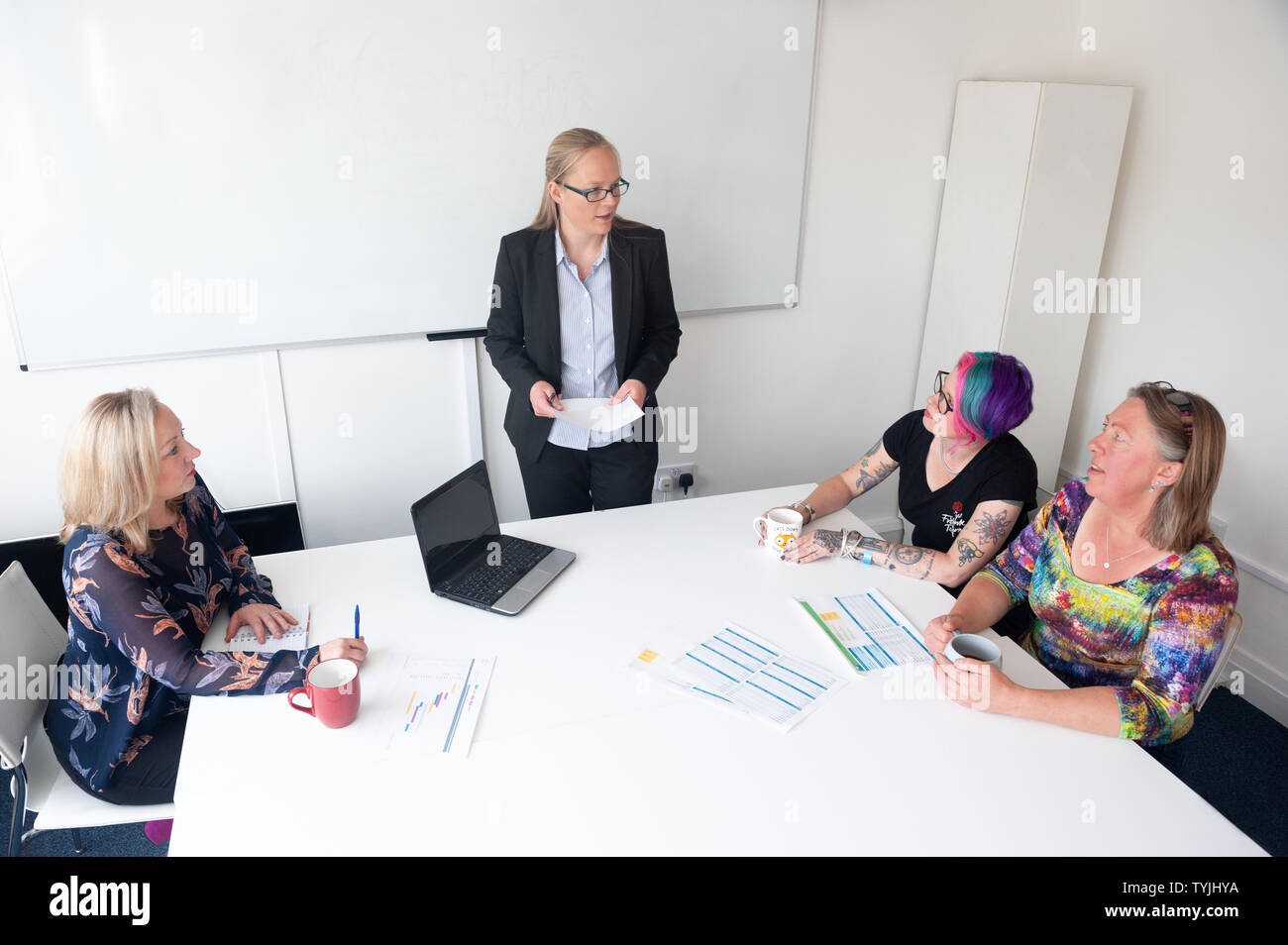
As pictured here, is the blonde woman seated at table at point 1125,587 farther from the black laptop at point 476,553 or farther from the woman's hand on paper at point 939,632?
the black laptop at point 476,553

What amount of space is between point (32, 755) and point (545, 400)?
1435mm

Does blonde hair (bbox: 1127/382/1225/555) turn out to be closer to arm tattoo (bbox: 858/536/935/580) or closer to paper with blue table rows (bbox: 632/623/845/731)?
arm tattoo (bbox: 858/536/935/580)

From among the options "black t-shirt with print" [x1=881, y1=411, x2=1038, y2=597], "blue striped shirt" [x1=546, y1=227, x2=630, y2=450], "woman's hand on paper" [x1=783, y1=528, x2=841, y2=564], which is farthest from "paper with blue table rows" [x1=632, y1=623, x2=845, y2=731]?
"blue striped shirt" [x1=546, y1=227, x2=630, y2=450]

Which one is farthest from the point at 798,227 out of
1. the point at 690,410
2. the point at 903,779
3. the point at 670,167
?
the point at 903,779

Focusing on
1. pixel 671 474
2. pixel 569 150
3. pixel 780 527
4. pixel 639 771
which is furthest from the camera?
pixel 671 474

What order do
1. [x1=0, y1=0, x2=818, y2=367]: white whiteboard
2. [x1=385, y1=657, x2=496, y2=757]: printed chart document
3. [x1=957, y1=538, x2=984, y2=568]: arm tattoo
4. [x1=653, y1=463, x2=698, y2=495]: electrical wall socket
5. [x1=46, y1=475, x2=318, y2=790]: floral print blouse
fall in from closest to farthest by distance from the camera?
1. [x1=385, y1=657, x2=496, y2=757]: printed chart document
2. [x1=46, y1=475, x2=318, y2=790]: floral print blouse
3. [x1=957, y1=538, x2=984, y2=568]: arm tattoo
4. [x1=0, y1=0, x2=818, y2=367]: white whiteboard
5. [x1=653, y1=463, x2=698, y2=495]: electrical wall socket

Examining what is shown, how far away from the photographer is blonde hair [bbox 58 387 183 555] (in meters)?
1.75

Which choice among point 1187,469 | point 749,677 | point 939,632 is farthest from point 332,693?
point 1187,469

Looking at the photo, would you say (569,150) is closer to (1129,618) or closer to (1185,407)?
(1185,407)

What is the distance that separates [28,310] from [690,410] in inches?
87.2

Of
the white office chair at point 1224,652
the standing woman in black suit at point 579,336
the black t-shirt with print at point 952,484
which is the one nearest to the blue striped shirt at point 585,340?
the standing woman in black suit at point 579,336

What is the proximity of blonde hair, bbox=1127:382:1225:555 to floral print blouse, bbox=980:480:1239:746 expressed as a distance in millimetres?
51

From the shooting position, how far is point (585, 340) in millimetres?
2705
